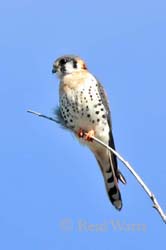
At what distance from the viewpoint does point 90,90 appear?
5871 mm

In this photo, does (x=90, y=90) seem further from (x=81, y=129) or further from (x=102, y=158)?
(x=102, y=158)

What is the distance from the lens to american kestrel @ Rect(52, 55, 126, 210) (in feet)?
19.1

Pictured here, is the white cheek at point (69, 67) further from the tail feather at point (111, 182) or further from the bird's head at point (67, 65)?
the tail feather at point (111, 182)

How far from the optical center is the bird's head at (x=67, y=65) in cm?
616

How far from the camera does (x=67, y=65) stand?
20.4 feet

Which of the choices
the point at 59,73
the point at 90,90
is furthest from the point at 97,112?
the point at 59,73

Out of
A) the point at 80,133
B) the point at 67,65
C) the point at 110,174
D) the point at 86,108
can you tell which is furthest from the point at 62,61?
the point at 110,174

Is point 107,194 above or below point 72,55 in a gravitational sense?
below

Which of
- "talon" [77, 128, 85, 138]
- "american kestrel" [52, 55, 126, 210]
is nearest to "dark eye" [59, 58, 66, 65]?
"american kestrel" [52, 55, 126, 210]

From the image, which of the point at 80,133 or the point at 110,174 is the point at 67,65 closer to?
the point at 80,133

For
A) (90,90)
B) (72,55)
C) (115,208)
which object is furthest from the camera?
(72,55)

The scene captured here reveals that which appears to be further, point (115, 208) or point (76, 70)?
point (76, 70)

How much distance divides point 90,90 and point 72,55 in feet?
1.94

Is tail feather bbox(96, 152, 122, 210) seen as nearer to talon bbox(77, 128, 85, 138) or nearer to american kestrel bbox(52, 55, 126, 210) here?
american kestrel bbox(52, 55, 126, 210)
